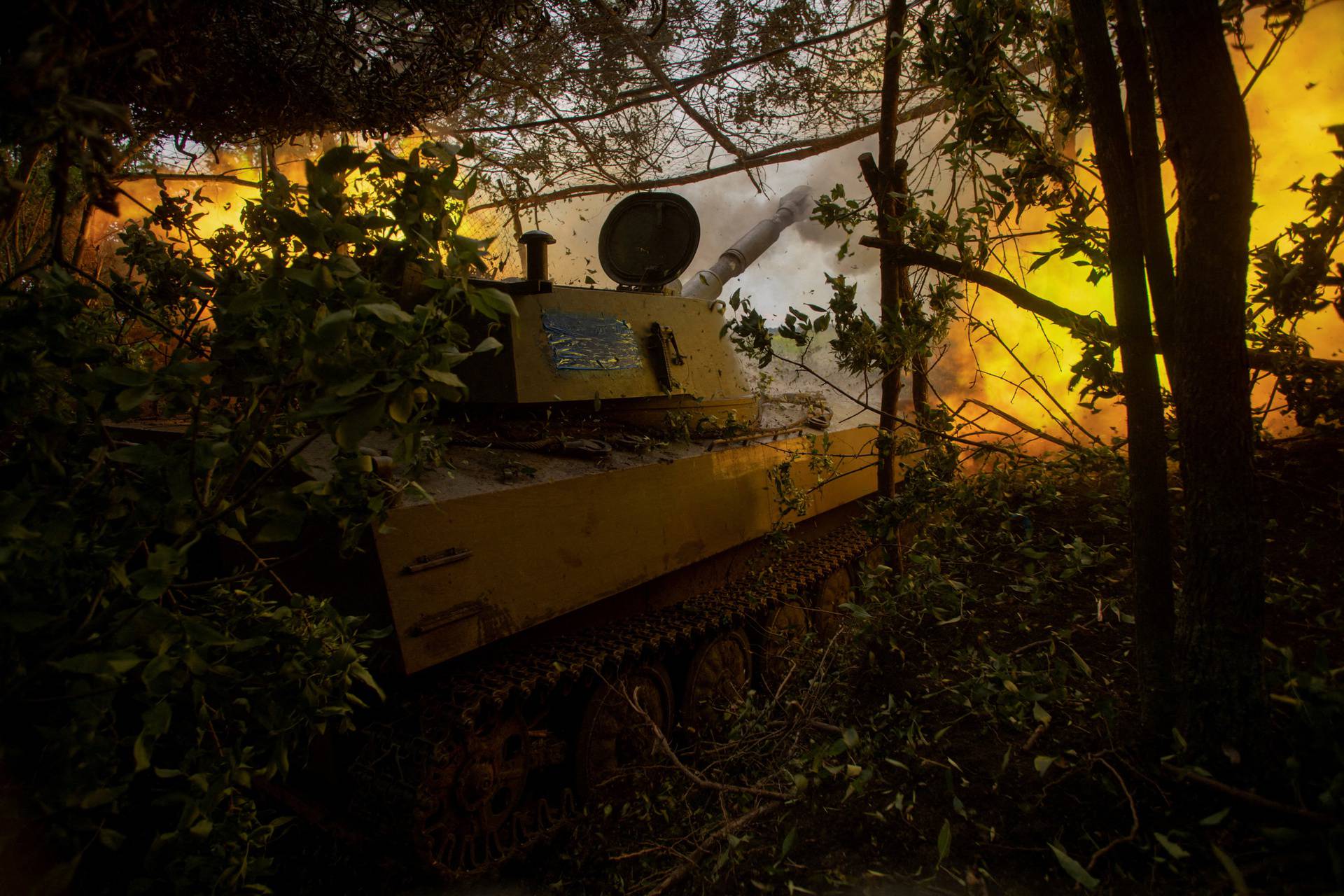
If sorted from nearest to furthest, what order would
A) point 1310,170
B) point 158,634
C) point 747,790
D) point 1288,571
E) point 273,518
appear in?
point 158,634 < point 273,518 < point 747,790 < point 1288,571 < point 1310,170

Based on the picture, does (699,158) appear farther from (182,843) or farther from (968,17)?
(182,843)

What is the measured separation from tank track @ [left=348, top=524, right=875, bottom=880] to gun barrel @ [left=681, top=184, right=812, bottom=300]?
2.90m

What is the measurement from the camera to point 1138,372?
232 cm

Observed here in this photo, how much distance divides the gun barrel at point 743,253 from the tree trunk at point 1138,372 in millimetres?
3619

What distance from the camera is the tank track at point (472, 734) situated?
2.98 m

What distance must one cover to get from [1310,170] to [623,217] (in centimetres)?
494

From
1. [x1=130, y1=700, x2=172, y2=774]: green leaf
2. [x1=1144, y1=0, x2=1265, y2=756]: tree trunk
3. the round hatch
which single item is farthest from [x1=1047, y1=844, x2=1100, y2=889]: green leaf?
the round hatch

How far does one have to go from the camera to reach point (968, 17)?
2.48 metres

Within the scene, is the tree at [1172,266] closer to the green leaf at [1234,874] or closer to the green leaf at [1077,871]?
the green leaf at [1234,874]

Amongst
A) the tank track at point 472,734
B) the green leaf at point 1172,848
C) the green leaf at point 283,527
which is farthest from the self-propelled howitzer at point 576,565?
the green leaf at point 1172,848

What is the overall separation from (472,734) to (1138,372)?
2872 mm

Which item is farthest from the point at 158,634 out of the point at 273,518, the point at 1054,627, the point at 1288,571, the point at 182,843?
the point at 1288,571

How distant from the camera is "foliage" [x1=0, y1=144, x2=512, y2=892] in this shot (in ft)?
5.25

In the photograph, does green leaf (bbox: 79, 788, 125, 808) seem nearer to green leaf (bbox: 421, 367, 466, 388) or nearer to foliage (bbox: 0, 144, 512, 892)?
foliage (bbox: 0, 144, 512, 892)
